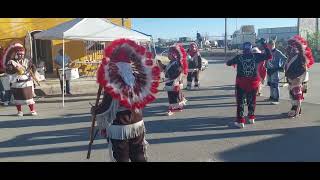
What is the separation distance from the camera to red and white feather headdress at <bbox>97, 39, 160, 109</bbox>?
477 cm

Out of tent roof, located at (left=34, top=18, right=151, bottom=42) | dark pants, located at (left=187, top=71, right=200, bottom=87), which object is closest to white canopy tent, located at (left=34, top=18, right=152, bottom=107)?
tent roof, located at (left=34, top=18, right=151, bottom=42)

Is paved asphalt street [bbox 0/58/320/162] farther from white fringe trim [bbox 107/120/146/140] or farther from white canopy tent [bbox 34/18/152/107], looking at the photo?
white canopy tent [bbox 34/18/152/107]

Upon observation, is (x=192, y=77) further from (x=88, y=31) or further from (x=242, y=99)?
(x=242, y=99)

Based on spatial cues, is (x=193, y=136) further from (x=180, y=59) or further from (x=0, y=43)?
(x=0, y=43)

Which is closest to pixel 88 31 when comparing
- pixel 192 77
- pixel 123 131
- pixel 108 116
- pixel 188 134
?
pixel 192 77

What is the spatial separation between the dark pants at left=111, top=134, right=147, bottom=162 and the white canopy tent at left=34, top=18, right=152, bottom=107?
7.88 meters

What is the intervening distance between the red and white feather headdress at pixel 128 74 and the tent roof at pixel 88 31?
25.8 feet

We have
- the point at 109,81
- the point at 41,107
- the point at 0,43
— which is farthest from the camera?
the point at 0,43

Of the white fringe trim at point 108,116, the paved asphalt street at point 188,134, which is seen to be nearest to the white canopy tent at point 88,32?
the paved asphalt street at point 188,134

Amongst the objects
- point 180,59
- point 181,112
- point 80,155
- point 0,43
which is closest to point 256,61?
point 180,59

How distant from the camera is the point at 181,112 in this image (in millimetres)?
10664

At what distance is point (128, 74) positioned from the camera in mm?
4836

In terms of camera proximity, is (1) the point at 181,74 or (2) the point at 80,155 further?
(1) the point at 181,74

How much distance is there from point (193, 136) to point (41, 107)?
19.1 feet
